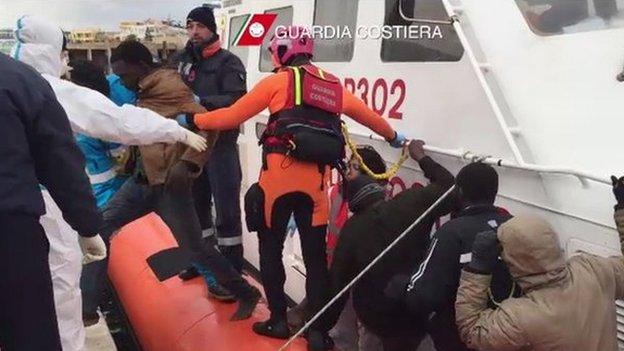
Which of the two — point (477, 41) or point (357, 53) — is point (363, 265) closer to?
point (477, 41)

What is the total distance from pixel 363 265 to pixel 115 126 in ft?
3.86

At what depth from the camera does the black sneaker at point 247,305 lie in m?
3.38

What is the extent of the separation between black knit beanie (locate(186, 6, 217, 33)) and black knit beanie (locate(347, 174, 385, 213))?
134cm

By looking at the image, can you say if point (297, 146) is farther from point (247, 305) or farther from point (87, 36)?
point (87, 36)

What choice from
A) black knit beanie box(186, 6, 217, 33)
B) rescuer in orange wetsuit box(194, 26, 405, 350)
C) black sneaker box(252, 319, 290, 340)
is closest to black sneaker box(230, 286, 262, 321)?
black sneaker box(252, 319, 290, 340)

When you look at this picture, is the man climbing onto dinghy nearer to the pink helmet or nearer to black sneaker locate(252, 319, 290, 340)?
black sneaker locate(252, 319, 290, 340)

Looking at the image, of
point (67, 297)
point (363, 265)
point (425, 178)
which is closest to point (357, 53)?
point (425, 178)

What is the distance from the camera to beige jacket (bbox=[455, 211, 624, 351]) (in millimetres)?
1929

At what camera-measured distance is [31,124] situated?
198cm

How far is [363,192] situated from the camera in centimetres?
273

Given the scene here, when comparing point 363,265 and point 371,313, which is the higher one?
point 363,265

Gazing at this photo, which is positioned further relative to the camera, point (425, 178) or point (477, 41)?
point (425, 178)

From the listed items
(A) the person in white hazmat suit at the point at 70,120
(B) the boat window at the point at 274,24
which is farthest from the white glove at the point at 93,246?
(B) the boat window at the point at 274,24

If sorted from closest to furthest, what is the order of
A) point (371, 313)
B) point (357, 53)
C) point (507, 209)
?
point (507, 209) → point (371, 313) → point (357, 53)
